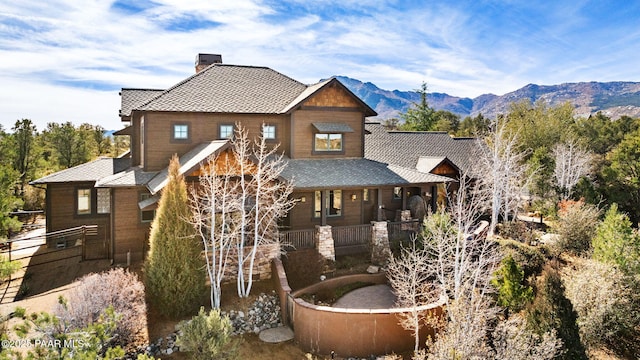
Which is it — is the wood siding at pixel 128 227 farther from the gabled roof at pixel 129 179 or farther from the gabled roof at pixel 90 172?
the gabled roof at pixel 90 172

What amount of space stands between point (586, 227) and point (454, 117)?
183 feet

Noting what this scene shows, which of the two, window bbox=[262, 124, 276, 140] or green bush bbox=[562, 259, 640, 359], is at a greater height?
window bbox=[262, 124, 276, 140]

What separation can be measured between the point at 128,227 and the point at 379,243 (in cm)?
1154

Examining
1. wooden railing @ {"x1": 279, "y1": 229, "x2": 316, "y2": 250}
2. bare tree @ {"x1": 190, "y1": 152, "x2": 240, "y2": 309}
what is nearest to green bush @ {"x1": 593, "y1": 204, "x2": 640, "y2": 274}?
wooden railing @ {"x1": 279, "y1": 229, "x2": 316, "y2": 250}

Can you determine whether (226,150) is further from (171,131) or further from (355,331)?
(355,331)

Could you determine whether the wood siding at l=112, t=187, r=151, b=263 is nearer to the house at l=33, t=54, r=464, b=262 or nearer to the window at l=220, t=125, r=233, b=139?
the house at l=33, t=54, r=464, b=262

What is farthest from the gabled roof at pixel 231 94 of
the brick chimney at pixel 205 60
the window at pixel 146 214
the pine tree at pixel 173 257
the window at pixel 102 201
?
the pine tree at pixel 173 257

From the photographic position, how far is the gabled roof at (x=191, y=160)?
14.6 m

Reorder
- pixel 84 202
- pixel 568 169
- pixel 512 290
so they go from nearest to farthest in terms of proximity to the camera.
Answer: pixel 512 290 → pixel 84 202 → pixel 568 169

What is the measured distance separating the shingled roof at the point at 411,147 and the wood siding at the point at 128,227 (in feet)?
45.9

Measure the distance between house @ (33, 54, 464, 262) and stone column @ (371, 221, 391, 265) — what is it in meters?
1.02

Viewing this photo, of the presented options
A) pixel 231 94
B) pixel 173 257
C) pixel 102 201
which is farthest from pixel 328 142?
pixel 102 201

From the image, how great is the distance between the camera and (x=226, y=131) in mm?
18922

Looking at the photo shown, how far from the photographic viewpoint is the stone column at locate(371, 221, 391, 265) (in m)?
17.3
